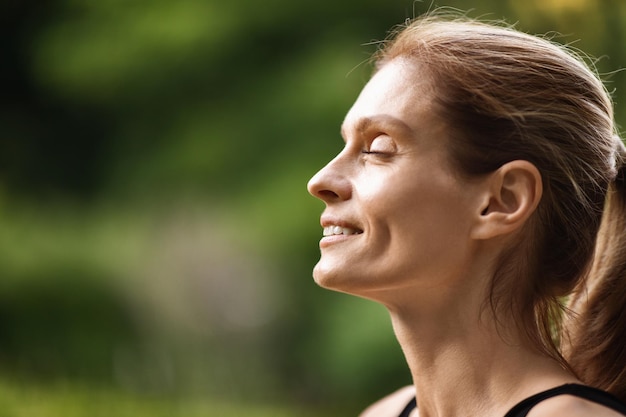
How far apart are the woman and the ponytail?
2.0 inches

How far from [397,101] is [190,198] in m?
2.83

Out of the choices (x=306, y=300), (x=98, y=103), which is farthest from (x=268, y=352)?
(x=98, y=103)

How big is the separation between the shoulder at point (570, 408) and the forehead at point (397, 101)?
0.35 meters

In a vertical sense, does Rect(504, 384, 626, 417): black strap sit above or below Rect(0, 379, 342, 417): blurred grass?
→ above

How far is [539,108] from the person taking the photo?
1.08 meters

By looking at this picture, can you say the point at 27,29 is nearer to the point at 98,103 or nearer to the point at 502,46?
the point at 98,103

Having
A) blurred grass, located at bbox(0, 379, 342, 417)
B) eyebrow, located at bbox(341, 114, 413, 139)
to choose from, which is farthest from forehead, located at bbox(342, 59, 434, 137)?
blurred grass, located at bbox(0, 379, 342, 417)

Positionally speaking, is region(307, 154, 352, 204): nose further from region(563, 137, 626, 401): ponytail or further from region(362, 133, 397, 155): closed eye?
region(563, 137, 626, 401): ponytail

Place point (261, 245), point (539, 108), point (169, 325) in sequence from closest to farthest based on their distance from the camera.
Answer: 1. point (539, 108)
2. point (261, 245)
3. point (169, 325)

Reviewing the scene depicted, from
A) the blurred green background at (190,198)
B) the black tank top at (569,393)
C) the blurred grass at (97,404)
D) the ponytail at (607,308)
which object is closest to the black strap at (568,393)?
the black tank top at (569,393)

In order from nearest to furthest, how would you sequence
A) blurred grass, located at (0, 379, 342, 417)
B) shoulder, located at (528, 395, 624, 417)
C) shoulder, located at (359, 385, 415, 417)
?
shoulder, located at (528, 395, 624, 417)
shoulder, located at (359, 385, 415, 417)
blurred grass, located at (0, 379, 342, 417)

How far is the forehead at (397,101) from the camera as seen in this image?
111 cm

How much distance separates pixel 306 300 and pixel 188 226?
0.63 metres

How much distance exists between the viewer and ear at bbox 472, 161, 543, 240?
3.53 ft
